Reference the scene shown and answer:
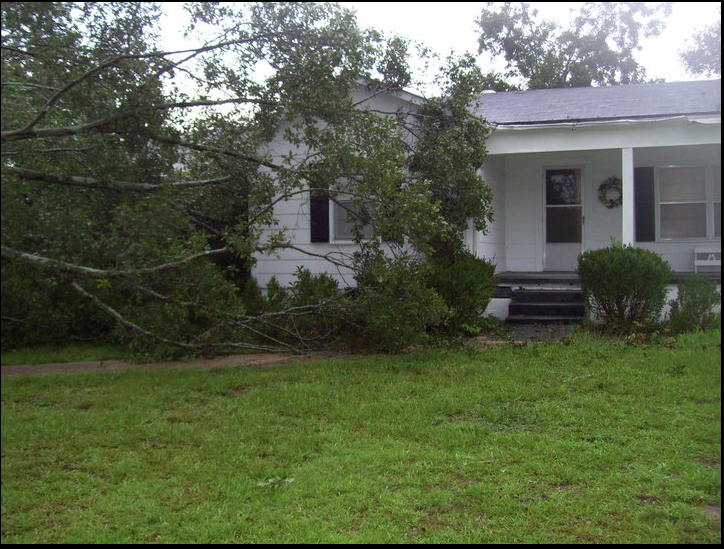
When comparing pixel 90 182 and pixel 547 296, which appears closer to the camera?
pixel 90 182

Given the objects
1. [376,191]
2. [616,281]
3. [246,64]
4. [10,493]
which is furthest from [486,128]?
[10,493]

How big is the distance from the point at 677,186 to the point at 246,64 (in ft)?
29.6

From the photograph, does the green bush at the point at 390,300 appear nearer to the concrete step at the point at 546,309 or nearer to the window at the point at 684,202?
the concrete step at the point at 546,309

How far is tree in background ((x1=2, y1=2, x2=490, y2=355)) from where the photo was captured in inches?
140

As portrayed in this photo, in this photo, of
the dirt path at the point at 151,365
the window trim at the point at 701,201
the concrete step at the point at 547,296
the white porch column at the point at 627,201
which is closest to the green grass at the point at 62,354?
the dirt path at the point at 151,365

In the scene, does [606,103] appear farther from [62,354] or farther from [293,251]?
[62,354]

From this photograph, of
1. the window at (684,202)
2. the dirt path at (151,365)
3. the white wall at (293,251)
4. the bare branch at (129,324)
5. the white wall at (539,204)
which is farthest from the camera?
the white wall at (539,204)

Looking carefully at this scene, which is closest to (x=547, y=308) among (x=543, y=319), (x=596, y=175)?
(x=543, y=319)

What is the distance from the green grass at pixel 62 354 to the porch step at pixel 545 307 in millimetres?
7444

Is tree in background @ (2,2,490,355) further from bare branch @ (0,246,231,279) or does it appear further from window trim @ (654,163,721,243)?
window trim @ (654,163,721,243)

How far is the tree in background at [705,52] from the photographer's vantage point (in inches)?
177

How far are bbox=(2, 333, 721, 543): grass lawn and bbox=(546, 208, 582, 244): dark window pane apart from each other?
6596mm

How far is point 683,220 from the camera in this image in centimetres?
1191

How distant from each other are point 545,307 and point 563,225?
2701 millimetres
